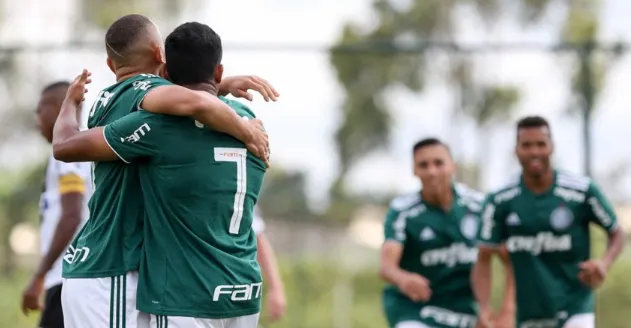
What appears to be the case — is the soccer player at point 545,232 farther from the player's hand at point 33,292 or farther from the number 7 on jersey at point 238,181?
the number 7 on jersey at point 238,181

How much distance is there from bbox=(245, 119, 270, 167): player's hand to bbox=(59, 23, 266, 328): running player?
0.05 meters

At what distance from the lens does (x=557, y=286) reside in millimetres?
8016

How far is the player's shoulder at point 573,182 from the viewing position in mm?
7980

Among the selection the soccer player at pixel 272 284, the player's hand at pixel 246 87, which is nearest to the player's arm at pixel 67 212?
the soccer player at pixel 272 284

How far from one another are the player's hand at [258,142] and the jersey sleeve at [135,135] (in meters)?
0.33

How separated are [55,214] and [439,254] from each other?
2.66 meters

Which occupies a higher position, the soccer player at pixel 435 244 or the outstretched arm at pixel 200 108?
the outstretched arm at pixel 200 108

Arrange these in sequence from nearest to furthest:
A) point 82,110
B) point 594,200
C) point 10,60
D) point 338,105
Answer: point 82,110
point 594,200
point 10,60
point 338,105

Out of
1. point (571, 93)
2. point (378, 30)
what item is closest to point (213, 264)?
point (571, 93)

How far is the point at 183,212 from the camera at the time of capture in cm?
428

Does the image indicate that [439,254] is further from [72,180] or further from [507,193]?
[72,180]

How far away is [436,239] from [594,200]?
3.58ft

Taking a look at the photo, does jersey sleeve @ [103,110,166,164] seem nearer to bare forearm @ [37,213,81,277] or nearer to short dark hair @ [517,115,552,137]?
bare forearm @ [37,213,81,277]

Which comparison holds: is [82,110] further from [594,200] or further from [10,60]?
[10,60]
